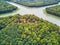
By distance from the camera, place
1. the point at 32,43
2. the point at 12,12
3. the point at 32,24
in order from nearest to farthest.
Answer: the point at 32,43 < the point at 32,24 < the point at 12,12

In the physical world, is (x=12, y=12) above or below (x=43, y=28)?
below

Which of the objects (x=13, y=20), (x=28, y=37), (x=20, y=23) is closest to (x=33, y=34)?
(x=28, y=37)

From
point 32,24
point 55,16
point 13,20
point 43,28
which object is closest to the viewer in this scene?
point 43,28

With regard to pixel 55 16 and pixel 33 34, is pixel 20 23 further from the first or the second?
pixel 55 16

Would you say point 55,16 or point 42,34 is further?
point 55,16

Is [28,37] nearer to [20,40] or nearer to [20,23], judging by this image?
[20,40]

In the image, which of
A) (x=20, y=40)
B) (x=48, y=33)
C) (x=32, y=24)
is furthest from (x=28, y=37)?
(x=32, y=24)

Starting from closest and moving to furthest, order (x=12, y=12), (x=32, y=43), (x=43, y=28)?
(x=32, y=43) < (x=43, y=28) < (x=12, y=12)

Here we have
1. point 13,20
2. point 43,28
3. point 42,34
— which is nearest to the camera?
point 42,34

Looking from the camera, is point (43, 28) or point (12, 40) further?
point (43, 28)
